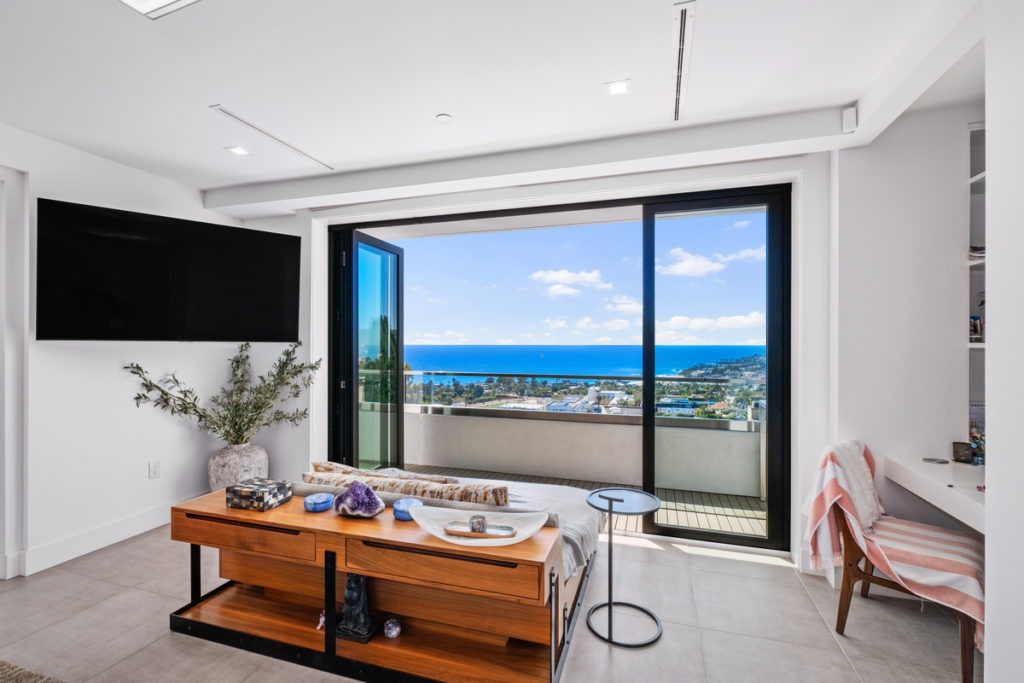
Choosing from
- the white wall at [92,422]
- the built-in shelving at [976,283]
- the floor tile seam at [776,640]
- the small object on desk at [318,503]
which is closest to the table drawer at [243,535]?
the small object on desk at [318,503]

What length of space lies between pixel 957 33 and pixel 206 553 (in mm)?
4528

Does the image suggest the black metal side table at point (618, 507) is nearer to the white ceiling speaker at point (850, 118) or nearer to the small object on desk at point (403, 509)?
the small object on desk at point (403, 509)

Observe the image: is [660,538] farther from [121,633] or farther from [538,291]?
[538,291]

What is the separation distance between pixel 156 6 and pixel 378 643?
8.42ft

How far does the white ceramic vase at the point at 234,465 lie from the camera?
346 cm

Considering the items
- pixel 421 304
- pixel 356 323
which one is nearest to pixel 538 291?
pixel 421 304

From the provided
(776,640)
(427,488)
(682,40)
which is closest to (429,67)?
(682,40)

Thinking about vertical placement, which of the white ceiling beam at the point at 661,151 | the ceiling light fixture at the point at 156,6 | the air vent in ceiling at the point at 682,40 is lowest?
the white ceiling beam at the point at 661,151

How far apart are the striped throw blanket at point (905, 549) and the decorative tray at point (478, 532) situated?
1.40m

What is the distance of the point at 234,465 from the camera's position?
11.4ft

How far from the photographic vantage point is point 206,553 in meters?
3.03

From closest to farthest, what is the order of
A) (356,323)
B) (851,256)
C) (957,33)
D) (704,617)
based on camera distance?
(957,33) → (704,617) → (851,256) → (356,323)

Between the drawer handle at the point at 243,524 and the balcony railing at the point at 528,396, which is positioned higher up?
the balcony railing at the point at 528,396

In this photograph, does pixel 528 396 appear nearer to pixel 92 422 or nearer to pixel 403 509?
pixel 403 509
